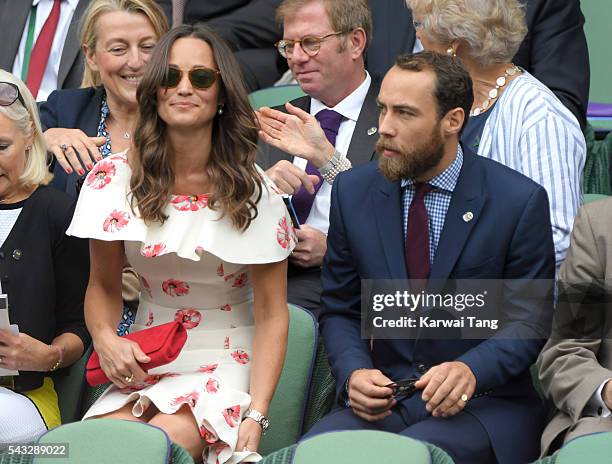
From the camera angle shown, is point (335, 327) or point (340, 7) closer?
point (335, 327)

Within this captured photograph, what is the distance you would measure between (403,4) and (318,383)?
81.5 inches

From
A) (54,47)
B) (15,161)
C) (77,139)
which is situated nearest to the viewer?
(15,161)

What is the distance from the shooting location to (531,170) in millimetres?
4176

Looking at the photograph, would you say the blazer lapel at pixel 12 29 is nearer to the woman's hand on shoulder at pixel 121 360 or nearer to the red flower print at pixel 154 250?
the red flower print at pixel 154 250

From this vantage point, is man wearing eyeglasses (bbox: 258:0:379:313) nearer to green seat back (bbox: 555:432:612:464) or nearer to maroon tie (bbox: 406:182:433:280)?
maroon tie (bbox: 406:182:433:280)

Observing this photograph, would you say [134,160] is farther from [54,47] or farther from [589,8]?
[589,8]

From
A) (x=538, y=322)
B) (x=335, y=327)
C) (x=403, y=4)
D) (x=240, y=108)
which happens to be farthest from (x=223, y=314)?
(x=403, y=4)

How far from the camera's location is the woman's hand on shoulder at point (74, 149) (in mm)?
4535

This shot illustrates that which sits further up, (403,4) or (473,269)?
(403,4)

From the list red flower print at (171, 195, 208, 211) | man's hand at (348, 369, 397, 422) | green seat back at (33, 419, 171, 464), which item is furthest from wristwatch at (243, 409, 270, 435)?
red flower print at (171, 195, 208, 211)

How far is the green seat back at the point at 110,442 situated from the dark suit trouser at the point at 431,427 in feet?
1.53

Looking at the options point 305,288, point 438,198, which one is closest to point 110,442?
point 438,198

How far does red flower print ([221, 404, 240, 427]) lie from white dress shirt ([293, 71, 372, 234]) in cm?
115

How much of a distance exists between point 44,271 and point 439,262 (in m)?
1.18
